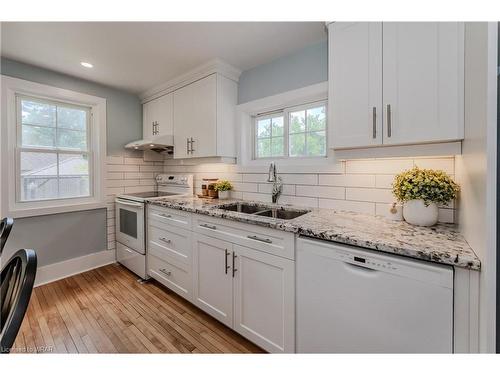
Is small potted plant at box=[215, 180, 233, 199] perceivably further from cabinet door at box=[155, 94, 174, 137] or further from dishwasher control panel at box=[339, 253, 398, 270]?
dishwasher control panel at box=[339, 253, 398, 270]

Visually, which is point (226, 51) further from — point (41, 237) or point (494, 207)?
point (41, 237)

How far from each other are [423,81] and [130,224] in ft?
9.51

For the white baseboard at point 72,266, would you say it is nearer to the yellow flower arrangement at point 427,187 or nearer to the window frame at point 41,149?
the window frame at point 41,149

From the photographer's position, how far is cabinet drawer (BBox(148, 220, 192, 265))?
1.97 m

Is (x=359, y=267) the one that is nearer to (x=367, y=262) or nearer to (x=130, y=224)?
(x=367, y=262)

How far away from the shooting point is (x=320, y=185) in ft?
6.15

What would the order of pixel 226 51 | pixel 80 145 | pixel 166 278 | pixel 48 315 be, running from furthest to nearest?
1. pixel 80 145
2. pixel 166 278
3. pixel 226 51
4. pixel 48 315

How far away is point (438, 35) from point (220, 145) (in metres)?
1.72

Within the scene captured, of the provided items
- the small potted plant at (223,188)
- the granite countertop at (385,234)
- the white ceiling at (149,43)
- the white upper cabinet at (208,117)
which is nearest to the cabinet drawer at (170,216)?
the granite countertop at (385,234)

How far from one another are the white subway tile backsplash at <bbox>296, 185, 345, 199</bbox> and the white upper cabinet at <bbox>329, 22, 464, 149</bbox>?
451mm

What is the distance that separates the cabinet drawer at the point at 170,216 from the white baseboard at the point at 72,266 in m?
1.03

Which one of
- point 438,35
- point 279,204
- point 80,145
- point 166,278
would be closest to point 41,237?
point 80,145

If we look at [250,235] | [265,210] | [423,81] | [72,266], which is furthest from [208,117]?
[72,266]

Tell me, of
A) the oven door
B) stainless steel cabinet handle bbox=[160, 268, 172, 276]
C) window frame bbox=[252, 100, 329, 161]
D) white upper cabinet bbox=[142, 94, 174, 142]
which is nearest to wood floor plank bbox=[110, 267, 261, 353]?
stainless steel cabinet handle bbox=[160, 268, 172, 276]
